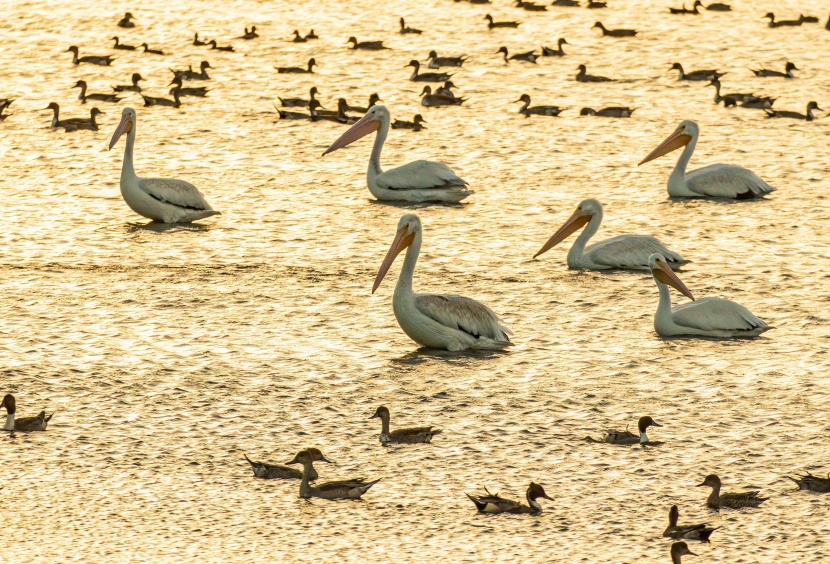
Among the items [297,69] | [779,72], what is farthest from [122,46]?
[779,72]

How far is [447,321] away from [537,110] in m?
7.81

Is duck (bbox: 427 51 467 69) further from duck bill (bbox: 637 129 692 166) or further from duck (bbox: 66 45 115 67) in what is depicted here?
duck bill (bbox: 637 129 692 166)

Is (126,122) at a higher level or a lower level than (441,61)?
higher

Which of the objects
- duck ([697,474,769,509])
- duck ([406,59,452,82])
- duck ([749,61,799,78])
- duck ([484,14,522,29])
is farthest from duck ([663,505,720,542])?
duck ([484,14,522,29])

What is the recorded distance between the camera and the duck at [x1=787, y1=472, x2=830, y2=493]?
6.57m

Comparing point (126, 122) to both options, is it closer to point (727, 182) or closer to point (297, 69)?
point (727, 182)

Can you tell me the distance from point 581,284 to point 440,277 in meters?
0.97

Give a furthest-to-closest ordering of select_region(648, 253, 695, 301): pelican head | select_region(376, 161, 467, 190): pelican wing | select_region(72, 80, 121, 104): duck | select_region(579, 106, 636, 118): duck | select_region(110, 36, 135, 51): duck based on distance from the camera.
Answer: select_region(110, 36, 135, 51): duck < select_region(72, 80, 121, 104): duck < select_region(579, 106, 636, 118): duck < select_region(376, 161, 467, 190): pelican wing < select_region(648, 253, 695, 301): pelican head

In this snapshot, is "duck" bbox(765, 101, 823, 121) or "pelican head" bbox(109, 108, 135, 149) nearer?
"pelican head" bbox(109, 108, 135, 149)

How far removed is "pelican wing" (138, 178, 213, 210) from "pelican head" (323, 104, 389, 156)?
2149 mm

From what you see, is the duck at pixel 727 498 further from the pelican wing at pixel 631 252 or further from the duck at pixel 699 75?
the duck at pixel 699 75

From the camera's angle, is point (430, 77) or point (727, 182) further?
point (430, 77)

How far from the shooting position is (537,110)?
16125mm

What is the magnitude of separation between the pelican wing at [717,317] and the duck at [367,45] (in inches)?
448
